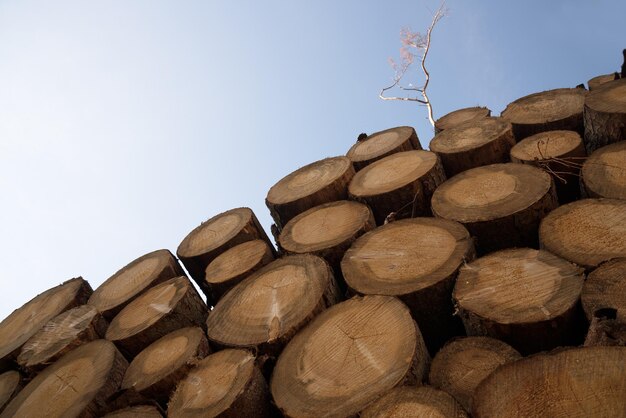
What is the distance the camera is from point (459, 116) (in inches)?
169

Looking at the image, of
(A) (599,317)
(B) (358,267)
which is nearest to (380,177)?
(B) (358,267)

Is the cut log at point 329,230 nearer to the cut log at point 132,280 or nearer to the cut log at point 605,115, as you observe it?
the cut log at point 132,280

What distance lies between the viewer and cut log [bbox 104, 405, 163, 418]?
7.41 ft

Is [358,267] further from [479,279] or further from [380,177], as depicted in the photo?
[380,177]

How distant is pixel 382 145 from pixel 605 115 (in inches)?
66.2

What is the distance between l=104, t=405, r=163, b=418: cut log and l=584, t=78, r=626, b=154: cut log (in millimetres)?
3087

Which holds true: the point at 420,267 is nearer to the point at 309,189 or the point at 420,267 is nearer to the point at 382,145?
the point at 309,189

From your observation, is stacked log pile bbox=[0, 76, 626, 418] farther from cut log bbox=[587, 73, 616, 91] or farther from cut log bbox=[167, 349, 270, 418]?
cut log bbox=[587, 73, 616, 91]

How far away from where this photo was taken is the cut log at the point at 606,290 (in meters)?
1.75

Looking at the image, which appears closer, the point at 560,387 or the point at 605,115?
the point at 560,387

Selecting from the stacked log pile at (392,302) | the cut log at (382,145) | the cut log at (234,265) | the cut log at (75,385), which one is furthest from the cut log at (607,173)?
the cut log at (75,385)

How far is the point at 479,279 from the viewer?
7.03 ft

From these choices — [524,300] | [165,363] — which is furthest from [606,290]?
[165,363]

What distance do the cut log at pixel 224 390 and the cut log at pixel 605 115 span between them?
2.56 meters
